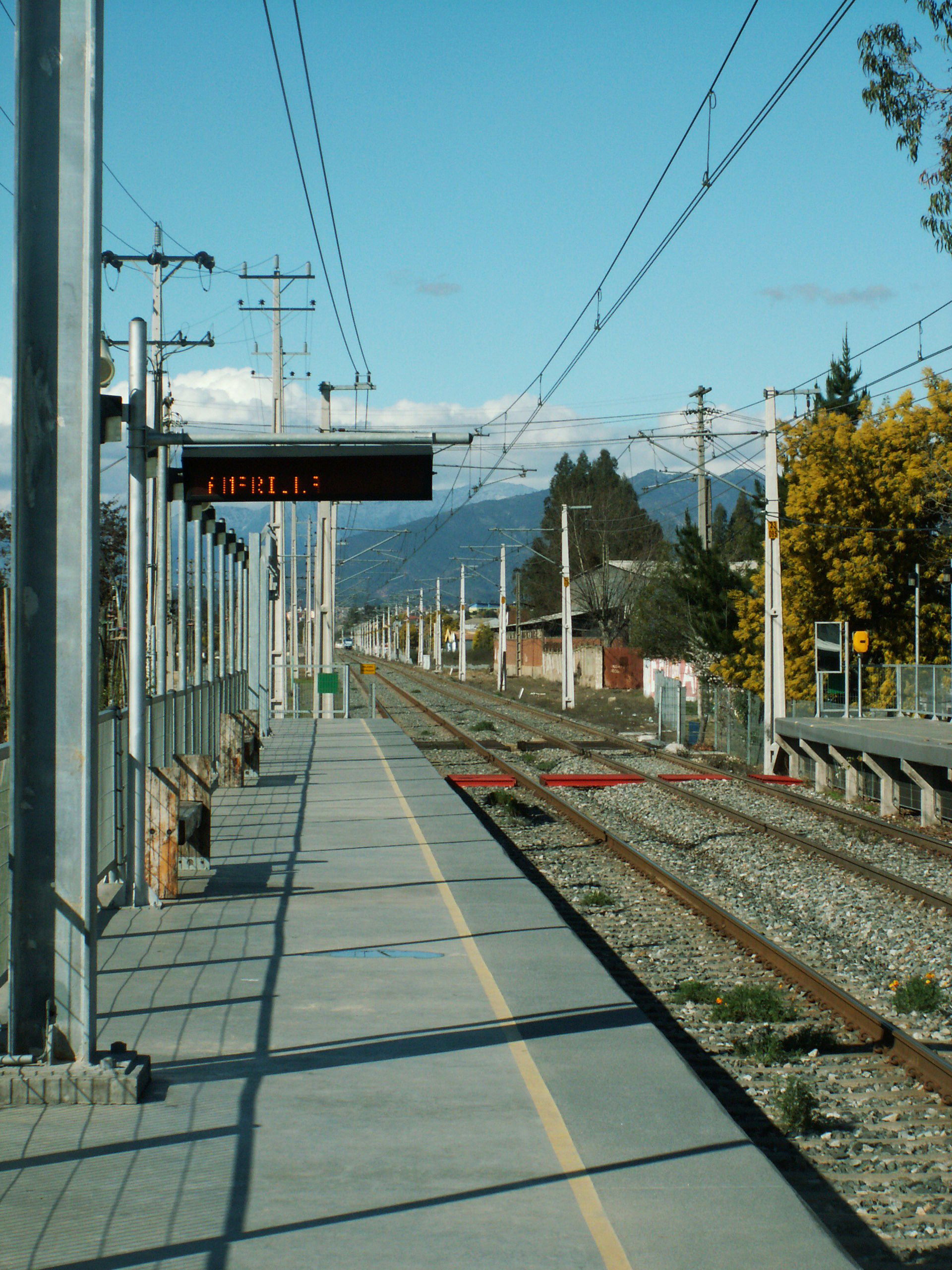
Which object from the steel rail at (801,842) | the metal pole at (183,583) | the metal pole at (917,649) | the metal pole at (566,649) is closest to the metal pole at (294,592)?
the metal pole at (566,649)

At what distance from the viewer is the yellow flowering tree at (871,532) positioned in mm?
35844

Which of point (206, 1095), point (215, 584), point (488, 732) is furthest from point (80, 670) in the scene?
point (488, 732)

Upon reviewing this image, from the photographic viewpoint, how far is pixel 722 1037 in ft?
28.4

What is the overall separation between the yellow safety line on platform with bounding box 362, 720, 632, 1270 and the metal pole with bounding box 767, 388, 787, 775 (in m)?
19.1

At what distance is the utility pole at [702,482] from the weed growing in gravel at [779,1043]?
2742 centimetres

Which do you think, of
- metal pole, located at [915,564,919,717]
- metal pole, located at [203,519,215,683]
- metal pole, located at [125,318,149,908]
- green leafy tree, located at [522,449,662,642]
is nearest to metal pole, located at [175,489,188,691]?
metal pole, located at [203,519,215,683]

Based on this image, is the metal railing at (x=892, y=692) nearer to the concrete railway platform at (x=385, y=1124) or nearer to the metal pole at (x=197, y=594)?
the metal pole at (x=197, y=594)

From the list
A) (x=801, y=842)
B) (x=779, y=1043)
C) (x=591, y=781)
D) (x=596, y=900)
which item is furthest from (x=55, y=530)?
(x=591, y=781)

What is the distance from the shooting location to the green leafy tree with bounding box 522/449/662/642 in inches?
3339

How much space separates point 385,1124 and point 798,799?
17.4 meters

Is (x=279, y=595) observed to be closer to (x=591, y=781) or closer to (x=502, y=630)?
(x=591, y=781)

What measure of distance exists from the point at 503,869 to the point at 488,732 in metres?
25.4

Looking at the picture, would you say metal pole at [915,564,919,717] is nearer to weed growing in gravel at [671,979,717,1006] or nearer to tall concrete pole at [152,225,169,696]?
tall concrete pole at [152,225,169,696]

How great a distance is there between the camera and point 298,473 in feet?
37.9
